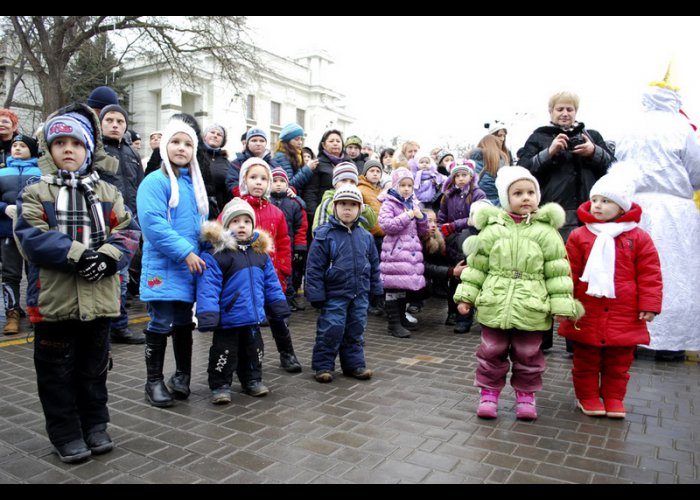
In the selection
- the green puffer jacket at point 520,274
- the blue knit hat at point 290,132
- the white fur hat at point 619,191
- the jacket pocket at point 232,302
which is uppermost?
the blue knit hat at point 290,132

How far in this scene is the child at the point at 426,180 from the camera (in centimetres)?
838

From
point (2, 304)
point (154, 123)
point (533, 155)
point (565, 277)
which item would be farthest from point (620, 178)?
point (154, 123)

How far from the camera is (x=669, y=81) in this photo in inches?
229

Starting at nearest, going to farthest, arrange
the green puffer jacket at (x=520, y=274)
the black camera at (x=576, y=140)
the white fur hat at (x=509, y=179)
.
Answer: the green puffer jacket at (x=520, y=274) < the white fur hat at (x=509, y=179) < the black camera at (x=576, y=140)

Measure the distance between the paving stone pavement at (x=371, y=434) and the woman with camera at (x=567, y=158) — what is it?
1715mm

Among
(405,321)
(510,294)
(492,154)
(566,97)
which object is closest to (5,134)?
(405,321)

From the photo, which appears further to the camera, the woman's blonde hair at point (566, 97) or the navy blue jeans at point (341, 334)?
the woman's blonde hair at point (566, 97)

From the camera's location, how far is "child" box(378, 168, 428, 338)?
6594mm

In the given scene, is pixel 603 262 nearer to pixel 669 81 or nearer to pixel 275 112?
pixel 669 81

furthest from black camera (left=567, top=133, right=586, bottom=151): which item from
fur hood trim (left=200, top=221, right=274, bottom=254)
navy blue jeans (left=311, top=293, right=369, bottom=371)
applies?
fur hood trim (left=200, top=221, right=274, bottom=254)

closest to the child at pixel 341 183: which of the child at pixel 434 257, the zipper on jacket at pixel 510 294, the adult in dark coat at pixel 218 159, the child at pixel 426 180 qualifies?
the child at pixel 434 257

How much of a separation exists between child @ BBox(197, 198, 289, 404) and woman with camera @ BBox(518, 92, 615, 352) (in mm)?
2942

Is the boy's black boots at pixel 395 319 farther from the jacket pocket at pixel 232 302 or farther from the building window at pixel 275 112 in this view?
the building window at pixel 275 112

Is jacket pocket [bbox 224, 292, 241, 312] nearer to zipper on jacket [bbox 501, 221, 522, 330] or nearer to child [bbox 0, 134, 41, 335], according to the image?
zipper on jacket [bbox 501, 221, 522, 330]
